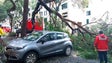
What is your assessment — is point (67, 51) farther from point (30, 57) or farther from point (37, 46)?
point (30, 57)

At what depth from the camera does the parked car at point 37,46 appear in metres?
14.2

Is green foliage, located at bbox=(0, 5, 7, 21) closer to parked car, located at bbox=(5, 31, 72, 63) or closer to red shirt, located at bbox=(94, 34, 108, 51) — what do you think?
parked car, located at bbox=(5, 31, 72, 63)

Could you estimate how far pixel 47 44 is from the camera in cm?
1548

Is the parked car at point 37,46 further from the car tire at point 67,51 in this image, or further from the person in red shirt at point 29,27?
the person in red shirt at point 29,27

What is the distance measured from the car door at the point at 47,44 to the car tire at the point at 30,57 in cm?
54

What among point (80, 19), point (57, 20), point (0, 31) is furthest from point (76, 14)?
point (0, 31)

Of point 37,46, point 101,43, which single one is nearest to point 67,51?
point 37,46

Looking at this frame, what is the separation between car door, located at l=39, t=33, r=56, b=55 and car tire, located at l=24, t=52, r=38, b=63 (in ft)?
1.79

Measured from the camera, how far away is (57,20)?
23.6 meters

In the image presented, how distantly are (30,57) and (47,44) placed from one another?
5.03ft

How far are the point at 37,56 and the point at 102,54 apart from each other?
381cm

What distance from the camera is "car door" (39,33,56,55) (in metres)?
15.2

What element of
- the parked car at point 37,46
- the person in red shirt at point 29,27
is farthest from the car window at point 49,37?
the person in red shirt at point 29,27

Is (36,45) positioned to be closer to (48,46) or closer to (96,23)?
(48,46)
